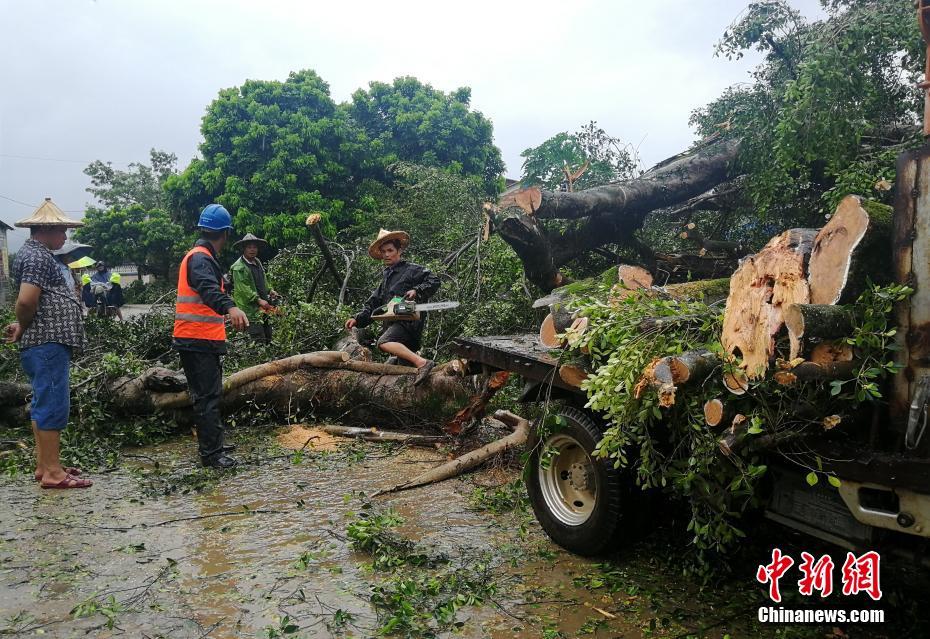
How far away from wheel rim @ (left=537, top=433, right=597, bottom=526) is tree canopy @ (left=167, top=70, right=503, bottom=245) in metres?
15.5

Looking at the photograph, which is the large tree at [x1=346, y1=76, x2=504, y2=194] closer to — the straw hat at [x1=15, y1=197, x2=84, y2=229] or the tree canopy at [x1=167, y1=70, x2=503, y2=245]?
the tree canopy at [x1=167, y1=70, x2=503, y2=245]

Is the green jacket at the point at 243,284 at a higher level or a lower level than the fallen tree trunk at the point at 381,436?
higher

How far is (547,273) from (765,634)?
488cm

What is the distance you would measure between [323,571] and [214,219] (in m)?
3.07

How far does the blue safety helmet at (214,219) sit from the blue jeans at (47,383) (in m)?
1.34

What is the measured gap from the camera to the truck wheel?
127 inches

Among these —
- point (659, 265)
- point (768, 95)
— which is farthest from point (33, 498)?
point (768, 95)

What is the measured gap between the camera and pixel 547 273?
7.24 metres

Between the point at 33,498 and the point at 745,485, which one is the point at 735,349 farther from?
the point at 33,498

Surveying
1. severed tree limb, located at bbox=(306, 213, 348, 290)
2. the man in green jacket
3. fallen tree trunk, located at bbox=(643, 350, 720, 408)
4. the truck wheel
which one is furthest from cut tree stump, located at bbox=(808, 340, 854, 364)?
the man in green jacket

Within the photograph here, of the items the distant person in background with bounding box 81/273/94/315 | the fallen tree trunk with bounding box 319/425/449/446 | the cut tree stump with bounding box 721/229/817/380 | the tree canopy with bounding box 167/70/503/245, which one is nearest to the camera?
the cut tree stump with bounding box 721/229/817/380

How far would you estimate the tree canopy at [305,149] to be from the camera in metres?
19.1

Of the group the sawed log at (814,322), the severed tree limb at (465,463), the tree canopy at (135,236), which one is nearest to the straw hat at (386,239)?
the severed tree limb at (465,463)

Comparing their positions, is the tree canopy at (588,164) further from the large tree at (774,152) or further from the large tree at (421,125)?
the large tree at (421,125)
